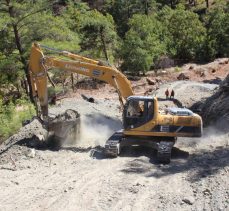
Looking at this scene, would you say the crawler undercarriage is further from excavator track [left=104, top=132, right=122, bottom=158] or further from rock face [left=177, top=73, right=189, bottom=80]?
rock face [left=177, top=73, right=189, bottom=80]

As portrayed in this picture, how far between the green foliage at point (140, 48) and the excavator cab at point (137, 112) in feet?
73.3

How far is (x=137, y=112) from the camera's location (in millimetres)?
15758

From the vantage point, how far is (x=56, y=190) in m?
12.3

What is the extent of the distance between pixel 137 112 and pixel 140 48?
2285 centimetres

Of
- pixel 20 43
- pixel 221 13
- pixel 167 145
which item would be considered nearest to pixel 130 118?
pixel 167 145

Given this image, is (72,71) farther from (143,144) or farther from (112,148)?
(143,144)

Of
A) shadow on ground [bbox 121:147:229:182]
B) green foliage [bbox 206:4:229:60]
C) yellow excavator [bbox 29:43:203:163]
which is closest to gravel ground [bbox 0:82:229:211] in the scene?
shadow on ground [bbox 121:147:229:182]

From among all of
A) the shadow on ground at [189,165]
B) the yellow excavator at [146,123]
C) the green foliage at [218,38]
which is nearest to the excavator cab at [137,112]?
the yellow excavator at [146,123]

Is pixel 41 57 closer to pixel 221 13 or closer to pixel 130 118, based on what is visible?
pixel 130 118

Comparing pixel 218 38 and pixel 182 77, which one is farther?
pixel 218 38

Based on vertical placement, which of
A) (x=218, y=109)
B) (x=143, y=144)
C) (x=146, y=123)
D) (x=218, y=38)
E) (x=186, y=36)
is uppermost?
(x=186, y=36)

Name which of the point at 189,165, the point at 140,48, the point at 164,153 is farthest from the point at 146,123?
the point at 140,48

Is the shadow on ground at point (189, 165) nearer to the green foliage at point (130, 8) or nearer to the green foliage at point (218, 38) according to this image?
the green foliage at point (218, 38)

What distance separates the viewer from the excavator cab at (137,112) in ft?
50.4
